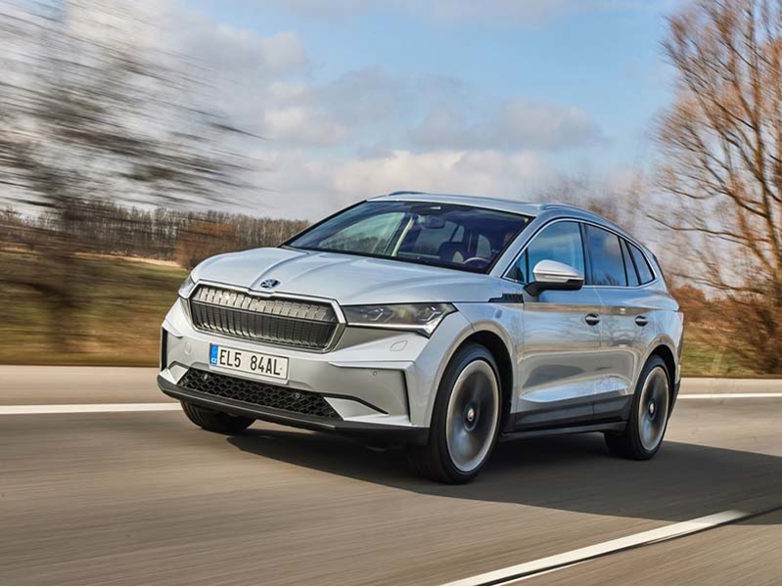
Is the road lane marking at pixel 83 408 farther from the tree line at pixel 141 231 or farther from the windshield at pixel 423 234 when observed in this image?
the tree line at pixel 141 231

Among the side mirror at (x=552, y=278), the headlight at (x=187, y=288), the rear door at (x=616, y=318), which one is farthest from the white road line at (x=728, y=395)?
the headlight at (x=187, y=288)

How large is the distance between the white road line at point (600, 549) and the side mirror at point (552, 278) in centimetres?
155

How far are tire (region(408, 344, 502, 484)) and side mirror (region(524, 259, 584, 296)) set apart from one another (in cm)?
63

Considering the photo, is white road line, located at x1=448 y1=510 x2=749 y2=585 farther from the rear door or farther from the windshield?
the windshield

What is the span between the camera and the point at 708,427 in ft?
38.0

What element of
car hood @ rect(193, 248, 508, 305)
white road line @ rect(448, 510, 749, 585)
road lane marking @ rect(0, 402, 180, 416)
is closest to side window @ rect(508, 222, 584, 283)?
car hood @ rect(193, 248, 508, 305)

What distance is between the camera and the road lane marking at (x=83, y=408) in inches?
284

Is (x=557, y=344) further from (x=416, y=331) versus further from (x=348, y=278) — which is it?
(x=348, y=278)

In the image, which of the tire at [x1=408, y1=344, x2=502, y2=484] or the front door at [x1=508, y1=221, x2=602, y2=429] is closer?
the tire at [x1=408, y1=344, x2=502, y2=484]

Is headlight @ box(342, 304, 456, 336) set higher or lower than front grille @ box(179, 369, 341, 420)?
higher

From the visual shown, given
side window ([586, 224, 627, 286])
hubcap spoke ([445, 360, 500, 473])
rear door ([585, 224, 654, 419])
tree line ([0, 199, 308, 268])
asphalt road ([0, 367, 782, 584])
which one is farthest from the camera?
tree line ([0, 199, 308, 268])

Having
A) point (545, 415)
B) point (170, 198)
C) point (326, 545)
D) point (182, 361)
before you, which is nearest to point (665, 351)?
point (545, 415)

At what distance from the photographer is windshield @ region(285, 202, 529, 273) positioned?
23.1 feet

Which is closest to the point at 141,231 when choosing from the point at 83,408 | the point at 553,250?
the point at 83,408
